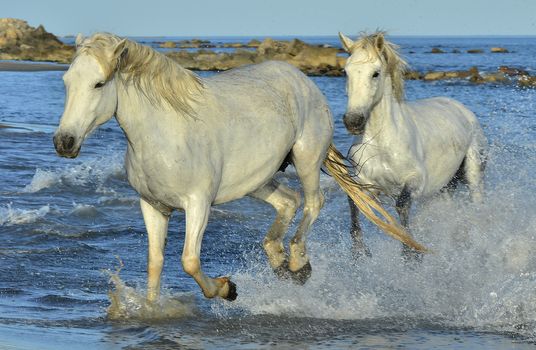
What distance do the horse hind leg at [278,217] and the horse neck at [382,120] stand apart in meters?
1.17

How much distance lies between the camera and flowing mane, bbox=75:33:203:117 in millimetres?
5395

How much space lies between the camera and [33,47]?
60969 mm

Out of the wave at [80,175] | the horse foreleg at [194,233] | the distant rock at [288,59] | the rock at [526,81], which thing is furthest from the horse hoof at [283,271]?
the distant rock at [288,59]

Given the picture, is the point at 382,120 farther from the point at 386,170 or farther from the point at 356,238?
the point at 356,238

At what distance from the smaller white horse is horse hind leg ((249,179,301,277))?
69 centimetres

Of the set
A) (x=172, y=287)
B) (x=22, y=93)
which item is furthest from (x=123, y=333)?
(x=22, y=93)

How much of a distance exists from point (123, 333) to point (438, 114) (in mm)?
4245

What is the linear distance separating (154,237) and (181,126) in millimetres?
780

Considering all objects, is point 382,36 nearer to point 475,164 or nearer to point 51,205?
point 475,164

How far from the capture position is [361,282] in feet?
25.0

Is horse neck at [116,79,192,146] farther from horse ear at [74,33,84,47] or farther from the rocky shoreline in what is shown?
the rocky shoreline

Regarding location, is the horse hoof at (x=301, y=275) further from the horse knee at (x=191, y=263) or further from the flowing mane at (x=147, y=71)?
the flowing mane at (x=147, y=71)

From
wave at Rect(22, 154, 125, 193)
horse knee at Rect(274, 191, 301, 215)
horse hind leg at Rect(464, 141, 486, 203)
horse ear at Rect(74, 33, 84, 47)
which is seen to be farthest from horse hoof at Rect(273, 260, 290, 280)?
wave at Rect(22, 154, 125, 193)

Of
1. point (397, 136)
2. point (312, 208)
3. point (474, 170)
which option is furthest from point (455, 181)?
point (312, 208)
